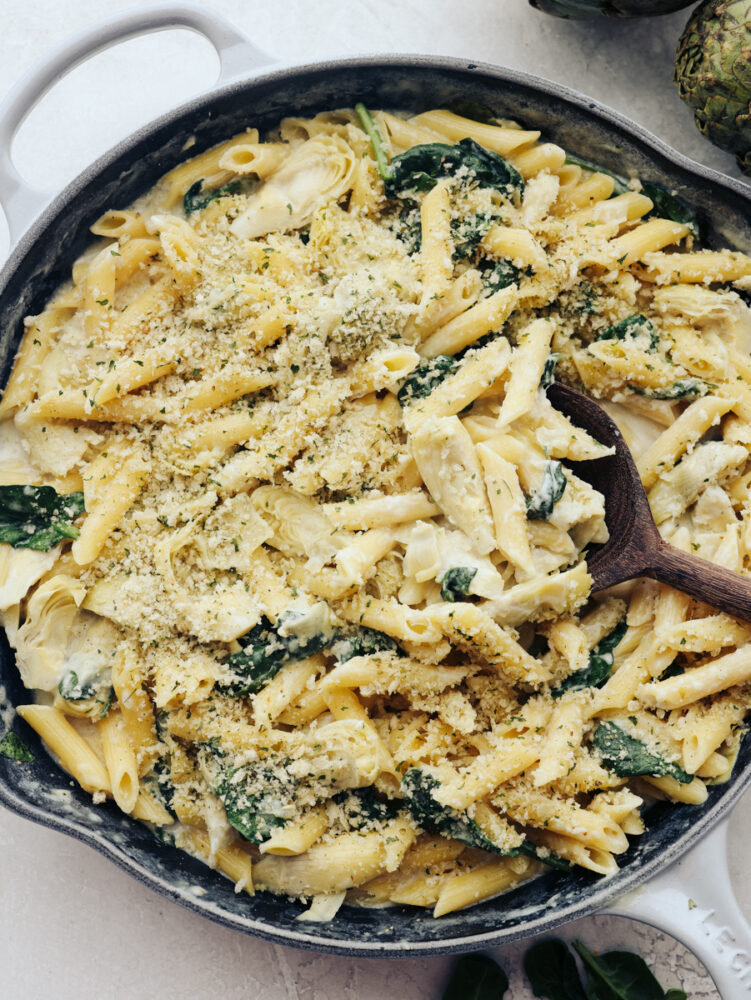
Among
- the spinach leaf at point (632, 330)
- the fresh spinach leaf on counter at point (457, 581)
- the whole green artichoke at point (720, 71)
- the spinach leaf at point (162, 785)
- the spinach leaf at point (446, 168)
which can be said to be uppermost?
the whole green artichoke at point (720, 71)

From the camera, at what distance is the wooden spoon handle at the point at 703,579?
1898 millimetres

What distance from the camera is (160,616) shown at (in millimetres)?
1897

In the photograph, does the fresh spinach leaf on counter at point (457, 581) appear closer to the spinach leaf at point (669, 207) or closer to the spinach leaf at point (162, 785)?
the spinach leaf at point (162, 785)

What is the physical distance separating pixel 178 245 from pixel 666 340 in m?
1.14

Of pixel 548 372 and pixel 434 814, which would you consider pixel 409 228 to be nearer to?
pixel 548 372

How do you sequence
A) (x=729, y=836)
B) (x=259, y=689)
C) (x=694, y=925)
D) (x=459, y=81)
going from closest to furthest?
(x=694, y=925)
(x=259, y=689)
(x=459, y=81)
(x=729, y=836)

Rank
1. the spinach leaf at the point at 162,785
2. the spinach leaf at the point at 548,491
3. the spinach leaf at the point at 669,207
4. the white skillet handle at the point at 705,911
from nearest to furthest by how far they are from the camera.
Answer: the white skillet handle at the point at 705,911
the spinach leaf at the point at 548,491
the spinach leaf at the point at 162,785
the spinach leaf at the point at 669,207

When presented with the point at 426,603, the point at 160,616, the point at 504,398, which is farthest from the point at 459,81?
the point at 160,616

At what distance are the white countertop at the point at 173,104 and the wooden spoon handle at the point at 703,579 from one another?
2.13ft

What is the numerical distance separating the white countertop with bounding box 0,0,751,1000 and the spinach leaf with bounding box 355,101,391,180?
33cm

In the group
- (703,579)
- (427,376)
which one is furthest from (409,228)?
(703,579)

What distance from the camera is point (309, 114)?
7.19ft

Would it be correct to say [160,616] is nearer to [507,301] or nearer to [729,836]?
[507,301]

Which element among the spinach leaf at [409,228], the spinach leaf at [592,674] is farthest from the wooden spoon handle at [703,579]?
the spinach leaf at [409,228]
